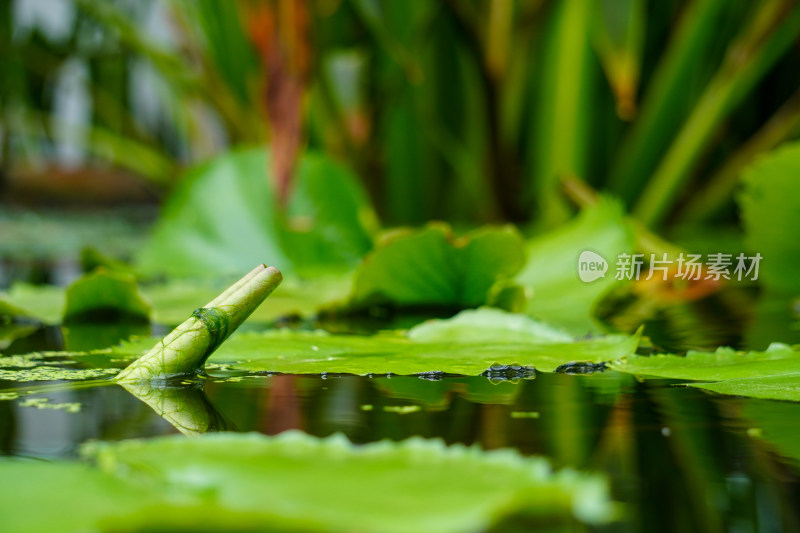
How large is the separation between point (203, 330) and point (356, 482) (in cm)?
16

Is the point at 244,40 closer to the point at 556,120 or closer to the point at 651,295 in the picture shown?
the point at 556,120

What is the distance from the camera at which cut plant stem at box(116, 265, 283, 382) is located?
33 cm

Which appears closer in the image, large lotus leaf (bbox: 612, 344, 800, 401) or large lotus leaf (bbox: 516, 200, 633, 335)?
large lotus leaf (bbox: 612, 344, 800, 401)

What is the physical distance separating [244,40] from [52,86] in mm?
1772

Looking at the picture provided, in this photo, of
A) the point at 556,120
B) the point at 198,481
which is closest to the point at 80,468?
the point at 198,481

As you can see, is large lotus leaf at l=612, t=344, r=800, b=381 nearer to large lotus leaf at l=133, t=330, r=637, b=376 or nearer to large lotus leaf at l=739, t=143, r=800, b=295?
large lotus leaf at l=133, t=330, r=637, b=376

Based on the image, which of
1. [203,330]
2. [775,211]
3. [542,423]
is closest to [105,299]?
[203,330]

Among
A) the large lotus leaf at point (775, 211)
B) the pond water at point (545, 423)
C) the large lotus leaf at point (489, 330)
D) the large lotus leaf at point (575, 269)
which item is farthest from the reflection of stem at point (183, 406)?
the large lotus leaf at point (775, 211)

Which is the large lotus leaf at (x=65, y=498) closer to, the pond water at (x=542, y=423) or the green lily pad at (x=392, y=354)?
the pond water at (x=542, y=423)

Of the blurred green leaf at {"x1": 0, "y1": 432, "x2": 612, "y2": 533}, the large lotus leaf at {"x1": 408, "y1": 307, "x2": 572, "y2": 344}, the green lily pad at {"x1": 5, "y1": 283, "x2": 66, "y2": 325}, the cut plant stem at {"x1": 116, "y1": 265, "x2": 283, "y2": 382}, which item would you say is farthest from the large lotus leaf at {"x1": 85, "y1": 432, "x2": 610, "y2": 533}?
the green lily pad at {"x1": 5, "y1": 283, "x2": 66, "y2": 325}

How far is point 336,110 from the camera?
142 centimetres

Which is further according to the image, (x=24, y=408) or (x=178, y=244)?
(x=178, y=244)

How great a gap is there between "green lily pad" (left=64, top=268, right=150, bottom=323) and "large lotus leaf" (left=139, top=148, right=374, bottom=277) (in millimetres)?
317

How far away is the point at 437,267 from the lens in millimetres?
533
